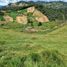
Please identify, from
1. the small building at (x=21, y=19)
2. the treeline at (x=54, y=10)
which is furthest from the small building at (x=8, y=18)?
the treeline at (x=54, y=10)

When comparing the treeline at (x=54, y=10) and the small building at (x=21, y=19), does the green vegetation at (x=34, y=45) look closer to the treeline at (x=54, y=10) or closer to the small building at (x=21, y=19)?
the treeline at (x=54, y=10)

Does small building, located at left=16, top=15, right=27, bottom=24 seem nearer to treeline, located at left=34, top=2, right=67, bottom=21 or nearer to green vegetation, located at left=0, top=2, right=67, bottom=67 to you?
green vegetation, located at left=0, top=2, right=67, bottom=67

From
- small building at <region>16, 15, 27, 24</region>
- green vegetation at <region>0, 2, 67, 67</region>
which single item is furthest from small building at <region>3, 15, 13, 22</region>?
small building at <region>16, 15, 27, 24</region>

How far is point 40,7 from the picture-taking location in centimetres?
1641

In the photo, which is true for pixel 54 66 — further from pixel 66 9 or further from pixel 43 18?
pixel 66 9

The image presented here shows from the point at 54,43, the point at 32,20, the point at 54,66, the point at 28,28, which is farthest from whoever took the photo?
the point at 32,20

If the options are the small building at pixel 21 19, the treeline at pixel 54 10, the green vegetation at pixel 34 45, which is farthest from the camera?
the treeline at pixel 54 10

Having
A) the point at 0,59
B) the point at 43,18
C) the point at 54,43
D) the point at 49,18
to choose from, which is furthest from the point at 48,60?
the point at 49,18

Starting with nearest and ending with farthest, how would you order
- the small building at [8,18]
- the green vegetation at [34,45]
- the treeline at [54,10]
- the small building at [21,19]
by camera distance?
the green vegetation at [34,45] → the small building at [8,18] → the small building at [21,19] → the treeline at [54,10]

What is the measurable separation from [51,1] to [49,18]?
4.31m

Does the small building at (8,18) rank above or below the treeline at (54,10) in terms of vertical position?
above

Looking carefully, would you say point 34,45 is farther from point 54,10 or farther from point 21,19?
point 54,10

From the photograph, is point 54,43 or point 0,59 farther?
point 54,43

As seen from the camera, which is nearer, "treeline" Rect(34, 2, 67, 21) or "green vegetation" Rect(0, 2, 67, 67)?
"green vegetation" Rect(0, 2, 67, 67)
